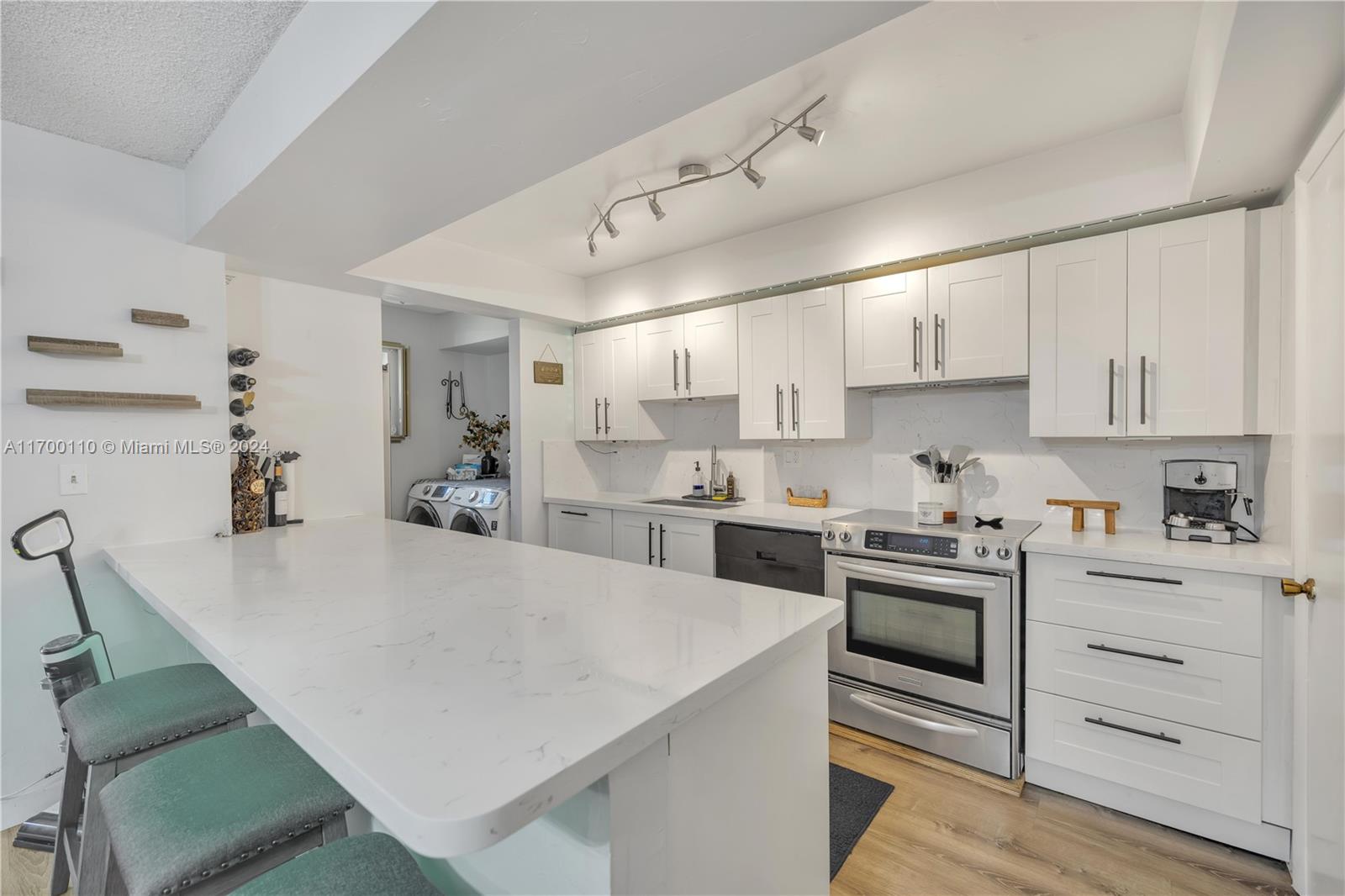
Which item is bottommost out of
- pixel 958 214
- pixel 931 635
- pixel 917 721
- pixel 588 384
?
pixel 917 721

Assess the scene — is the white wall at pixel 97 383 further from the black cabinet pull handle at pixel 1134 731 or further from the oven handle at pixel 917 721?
the black cabinet pull handle at pixel 1134 731

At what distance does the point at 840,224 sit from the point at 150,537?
3.27m

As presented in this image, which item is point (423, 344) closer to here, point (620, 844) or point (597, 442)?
point (597, 442)

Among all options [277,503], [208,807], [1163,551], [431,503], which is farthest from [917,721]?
[431,503]

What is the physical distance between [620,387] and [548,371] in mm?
529

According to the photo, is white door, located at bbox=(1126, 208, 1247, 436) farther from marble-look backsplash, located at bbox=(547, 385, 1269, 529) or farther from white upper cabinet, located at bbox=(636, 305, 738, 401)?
white upper cabinet, located at bbox=(636, 305, 738, 401)

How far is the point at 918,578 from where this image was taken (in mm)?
2441

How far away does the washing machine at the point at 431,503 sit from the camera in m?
4.46

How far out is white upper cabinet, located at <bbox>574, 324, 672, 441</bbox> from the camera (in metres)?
3.94

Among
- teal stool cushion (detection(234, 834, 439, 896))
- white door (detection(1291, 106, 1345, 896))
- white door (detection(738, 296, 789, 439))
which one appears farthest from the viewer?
white door (detection(738, 296, 789, 439))

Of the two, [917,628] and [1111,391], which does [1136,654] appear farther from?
[1111,391]

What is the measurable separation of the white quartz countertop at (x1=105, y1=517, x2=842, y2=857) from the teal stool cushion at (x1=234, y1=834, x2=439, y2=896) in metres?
0.20

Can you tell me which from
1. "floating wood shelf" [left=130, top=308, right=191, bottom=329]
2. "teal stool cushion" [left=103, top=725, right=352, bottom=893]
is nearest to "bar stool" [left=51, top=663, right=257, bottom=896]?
"teal stool cushion" [left=103, top=725, right=352, bottom=893]

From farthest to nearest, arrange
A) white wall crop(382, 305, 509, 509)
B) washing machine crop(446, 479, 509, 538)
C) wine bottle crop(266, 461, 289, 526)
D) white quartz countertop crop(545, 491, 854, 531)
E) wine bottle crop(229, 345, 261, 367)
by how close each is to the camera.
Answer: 1. white wall crop(382, 305, 509, 509)
2. washing machine crop(446, 479, 509, 538)
3. white quartz countertop crop(545, 491, 854, 531)
4. wine bottle crop(266, 461, 289, 526)
5. wine bottle crop(229, 345, 261, 367)
